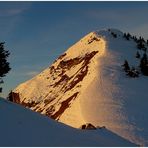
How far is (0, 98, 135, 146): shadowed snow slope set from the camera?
31.5 metres

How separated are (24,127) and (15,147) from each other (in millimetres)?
6185

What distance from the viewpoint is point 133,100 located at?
92.1 metres

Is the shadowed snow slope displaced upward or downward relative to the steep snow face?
downward

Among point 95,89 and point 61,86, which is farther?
point 61,86

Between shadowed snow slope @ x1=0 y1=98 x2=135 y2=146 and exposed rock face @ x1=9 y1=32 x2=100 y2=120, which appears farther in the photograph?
exposed rock face @ x1=9 y1=32 x2=100 y2=120

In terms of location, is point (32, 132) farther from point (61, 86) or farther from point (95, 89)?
point (61, 86)

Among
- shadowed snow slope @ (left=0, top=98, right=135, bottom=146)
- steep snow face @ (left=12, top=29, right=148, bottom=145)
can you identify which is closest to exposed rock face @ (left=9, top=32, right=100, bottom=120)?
steep snow face @ (left=12, top=29, right=148, bottom=145)

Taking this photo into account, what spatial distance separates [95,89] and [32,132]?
6401cm

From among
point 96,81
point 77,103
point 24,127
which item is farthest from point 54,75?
point 24,127

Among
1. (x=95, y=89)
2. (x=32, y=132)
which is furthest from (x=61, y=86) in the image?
(x=32, y=132)

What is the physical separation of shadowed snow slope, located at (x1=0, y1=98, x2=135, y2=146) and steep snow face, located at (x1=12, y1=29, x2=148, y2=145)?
101 feet

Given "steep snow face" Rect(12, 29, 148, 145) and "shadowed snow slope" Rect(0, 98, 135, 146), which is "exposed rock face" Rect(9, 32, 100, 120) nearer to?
"steep snow face" Rect(12, 29, 148, 145)

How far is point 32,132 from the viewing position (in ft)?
112

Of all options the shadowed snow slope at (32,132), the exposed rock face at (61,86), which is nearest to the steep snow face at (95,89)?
the exposed rock face at (61,86)
